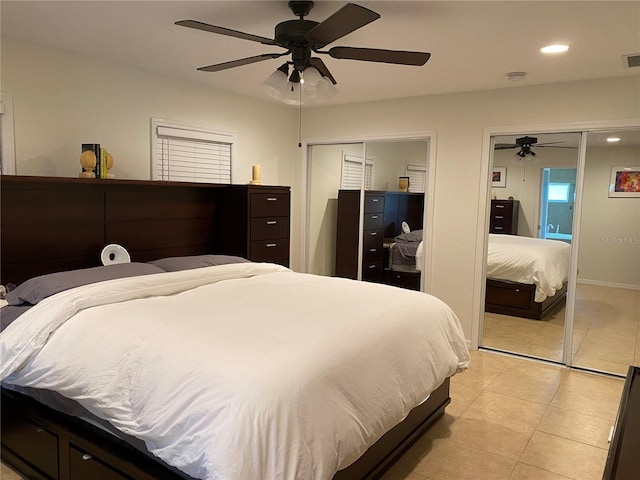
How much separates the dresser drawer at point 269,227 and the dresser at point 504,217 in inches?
76.5

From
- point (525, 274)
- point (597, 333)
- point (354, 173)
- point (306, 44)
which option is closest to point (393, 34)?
point (306, 44)

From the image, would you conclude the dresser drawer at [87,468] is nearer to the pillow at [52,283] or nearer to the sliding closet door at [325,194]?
the pillow at [52,283]

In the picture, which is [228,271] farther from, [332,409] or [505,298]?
[505,298]

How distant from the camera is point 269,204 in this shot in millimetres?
4305

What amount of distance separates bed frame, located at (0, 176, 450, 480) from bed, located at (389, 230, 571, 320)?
1767 millimetres

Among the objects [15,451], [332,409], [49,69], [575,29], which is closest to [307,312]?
[332,409]

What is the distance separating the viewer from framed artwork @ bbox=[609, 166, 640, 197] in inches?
146

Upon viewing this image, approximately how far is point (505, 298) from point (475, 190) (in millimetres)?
1112

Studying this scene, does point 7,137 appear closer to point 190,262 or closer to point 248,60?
point 190,262

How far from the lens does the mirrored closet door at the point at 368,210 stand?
187 inches

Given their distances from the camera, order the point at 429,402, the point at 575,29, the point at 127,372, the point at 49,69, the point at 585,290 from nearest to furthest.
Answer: the point at 127,372 < the point at 575,29 < the point at 429,402 < the point at 49,69 < the point at 585,290

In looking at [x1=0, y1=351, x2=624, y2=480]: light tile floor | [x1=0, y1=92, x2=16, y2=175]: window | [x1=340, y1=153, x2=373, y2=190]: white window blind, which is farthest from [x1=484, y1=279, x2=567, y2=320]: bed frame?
[x1=0, y1=92, x2=16, y2=175]: window

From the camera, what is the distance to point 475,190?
4.32 meters

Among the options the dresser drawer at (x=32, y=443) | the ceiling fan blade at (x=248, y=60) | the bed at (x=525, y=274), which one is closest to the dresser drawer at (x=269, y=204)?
the bed at (x=525, y=274)
